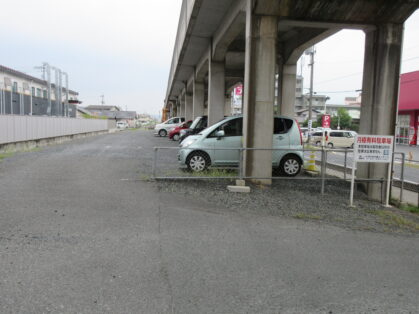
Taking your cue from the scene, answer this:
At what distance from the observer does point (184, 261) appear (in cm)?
441

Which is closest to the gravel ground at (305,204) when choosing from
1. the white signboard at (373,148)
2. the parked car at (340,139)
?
the white signboard at (373,148)

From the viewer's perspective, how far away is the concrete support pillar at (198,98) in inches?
1108

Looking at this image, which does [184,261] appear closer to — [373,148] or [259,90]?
[373,148]

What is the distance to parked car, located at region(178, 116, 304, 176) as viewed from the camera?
10625mm

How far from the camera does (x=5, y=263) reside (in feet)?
13.6

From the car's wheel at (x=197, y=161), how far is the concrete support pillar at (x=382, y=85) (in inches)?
177

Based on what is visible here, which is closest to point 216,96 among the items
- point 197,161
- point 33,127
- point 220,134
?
point 220,134

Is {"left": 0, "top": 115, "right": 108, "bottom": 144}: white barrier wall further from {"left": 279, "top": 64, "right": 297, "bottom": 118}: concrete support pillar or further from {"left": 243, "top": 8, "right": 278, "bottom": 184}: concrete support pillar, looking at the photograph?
{"left": 279, "top": 64, "right": 297, "bottom": 118}: concrete support pillar

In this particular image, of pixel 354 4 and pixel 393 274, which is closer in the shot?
pixel 393 274

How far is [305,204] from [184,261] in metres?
4.18

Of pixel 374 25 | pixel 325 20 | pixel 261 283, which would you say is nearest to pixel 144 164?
pixel 325 20

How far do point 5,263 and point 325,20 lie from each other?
367 inches

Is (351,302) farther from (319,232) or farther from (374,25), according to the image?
(374,25)

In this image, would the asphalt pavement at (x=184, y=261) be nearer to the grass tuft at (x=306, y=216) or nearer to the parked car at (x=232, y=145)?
the grass tuft at (x=306, y=216)
